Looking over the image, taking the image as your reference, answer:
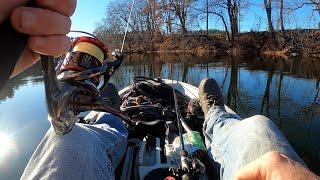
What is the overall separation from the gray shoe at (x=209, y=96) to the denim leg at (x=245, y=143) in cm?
77

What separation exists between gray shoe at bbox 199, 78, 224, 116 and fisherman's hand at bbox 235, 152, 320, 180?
6.79ft

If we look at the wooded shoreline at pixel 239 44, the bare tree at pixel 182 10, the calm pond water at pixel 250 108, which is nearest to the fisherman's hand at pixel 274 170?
the calm pond water at pixel 250 108

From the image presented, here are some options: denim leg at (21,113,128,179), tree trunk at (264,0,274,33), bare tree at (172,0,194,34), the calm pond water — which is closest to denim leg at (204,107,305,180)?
denim leg at (21,113,128,179)

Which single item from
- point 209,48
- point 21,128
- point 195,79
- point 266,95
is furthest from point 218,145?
point 209,48

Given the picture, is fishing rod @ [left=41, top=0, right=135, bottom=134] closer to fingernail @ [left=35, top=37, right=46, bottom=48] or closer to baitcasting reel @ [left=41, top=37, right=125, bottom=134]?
baitcasting reel @ [left=41, top=37, right=125, bottom=134]

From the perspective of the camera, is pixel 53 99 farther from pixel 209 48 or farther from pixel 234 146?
pixel 209 48

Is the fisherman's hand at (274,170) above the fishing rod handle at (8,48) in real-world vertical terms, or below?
below

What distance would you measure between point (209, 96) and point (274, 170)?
7.87ft

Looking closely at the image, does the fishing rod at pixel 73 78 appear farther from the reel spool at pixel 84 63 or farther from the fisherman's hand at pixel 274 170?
the fisherman's hand at pixel 274 170

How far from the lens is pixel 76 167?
4.34ft

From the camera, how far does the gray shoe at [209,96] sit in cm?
286

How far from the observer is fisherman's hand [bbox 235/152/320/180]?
673 mm

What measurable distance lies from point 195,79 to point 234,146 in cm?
785

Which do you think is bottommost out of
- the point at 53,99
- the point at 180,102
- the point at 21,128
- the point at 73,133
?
the point at 21,128
